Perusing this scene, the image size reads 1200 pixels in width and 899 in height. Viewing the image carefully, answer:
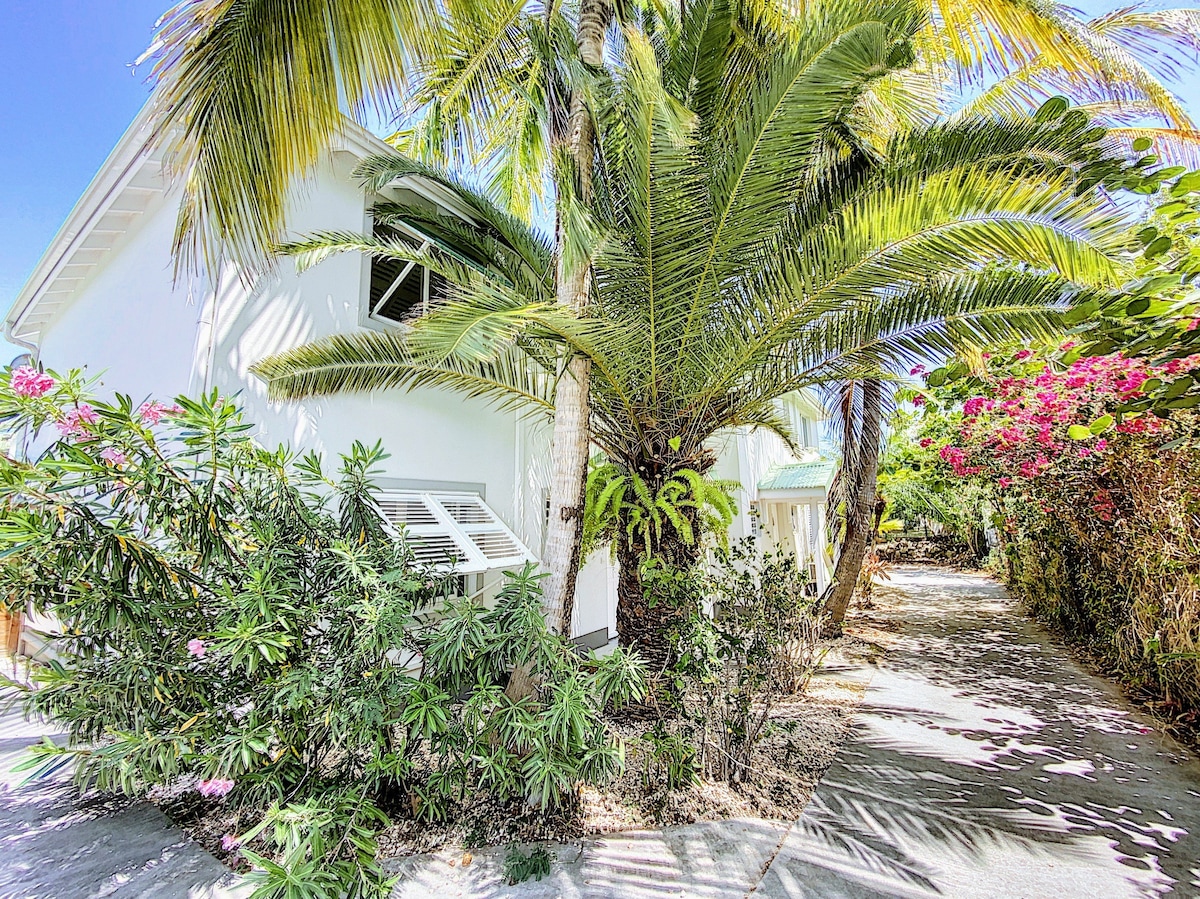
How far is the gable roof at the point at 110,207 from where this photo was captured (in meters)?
9.61

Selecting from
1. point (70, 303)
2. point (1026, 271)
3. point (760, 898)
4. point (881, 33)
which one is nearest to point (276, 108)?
point (881, 33)

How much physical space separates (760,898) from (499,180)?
12.5 meters

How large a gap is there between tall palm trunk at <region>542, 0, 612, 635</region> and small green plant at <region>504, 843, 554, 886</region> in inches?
102

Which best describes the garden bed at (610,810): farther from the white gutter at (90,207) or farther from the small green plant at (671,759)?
the white gutter at (90,207)

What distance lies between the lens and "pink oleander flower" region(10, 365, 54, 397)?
18.5 feet

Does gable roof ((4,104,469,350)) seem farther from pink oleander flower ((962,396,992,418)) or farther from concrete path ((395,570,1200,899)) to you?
pink oleander flower ((962,396,992,418))

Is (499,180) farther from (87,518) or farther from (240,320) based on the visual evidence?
(87,518)

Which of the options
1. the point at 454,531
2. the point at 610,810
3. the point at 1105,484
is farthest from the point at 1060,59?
the point at 610,810

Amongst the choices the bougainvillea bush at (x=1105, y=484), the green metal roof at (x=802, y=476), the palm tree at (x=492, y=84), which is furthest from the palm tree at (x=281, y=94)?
the green metal roof at (x=802, y=476)

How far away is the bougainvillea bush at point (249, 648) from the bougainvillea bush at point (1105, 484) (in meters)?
6.03

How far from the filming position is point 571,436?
8102mm

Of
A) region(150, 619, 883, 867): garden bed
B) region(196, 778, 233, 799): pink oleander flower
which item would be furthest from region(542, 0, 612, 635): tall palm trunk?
region(196, 778, 233, 799): pink oleander flower

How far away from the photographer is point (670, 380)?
891cm

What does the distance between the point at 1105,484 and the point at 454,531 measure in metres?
12.6
